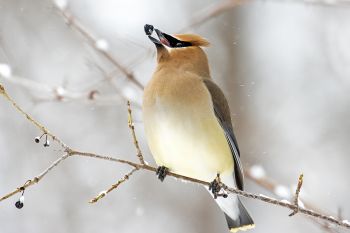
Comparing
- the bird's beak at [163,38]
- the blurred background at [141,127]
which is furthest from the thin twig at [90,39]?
the blurred background at [141,127]

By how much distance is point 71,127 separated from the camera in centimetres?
1020

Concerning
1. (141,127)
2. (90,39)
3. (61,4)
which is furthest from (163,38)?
(141,127)

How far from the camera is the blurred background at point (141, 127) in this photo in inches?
364

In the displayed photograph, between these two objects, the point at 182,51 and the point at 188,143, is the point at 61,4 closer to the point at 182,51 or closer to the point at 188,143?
the point at 182,51

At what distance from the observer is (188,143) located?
179 inches

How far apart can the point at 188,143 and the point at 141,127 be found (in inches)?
164

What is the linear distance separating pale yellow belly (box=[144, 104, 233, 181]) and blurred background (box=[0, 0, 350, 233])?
3907 millimetres

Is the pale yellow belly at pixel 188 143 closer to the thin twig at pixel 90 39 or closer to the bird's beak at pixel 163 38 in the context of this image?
the thin twig at pixel 90 39

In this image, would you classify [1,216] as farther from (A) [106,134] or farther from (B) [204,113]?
(B) [204,113]

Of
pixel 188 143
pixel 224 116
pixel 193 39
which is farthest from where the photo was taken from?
pixel 193 39

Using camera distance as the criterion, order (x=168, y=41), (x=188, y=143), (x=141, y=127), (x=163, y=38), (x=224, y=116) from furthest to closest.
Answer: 1. (x=141, y=127)
2. (x=168, y=41)
3. (x=163, y=38)
4. (x=224, y=116)
5. (x=188, y=143)

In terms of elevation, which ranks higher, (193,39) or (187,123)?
(193,39)

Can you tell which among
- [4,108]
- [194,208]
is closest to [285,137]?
[194,208]

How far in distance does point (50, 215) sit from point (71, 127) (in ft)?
4.79
